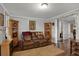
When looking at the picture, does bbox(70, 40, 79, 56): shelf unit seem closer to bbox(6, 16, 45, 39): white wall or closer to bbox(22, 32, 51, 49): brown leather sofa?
bbox(22, 32, 51, 49): brown leather sofa

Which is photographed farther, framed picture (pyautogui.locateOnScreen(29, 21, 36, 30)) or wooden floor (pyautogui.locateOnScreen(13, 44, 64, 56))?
framed picture (pyautogui.locateOnScreen(29, 21, 36, 30))

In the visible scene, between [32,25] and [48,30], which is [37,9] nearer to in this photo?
[32,25]

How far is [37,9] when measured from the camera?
1.41m

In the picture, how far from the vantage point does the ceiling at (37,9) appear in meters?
1.33

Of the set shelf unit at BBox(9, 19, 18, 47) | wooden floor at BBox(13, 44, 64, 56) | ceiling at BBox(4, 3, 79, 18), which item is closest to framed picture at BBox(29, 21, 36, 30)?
ceiling at BBox(4, 3, 79, 18)

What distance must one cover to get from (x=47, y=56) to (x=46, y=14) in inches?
25.0

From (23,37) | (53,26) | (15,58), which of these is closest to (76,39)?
(53,26)

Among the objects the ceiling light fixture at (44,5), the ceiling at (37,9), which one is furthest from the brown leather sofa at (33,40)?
the ceiling light fixture at (44,5)

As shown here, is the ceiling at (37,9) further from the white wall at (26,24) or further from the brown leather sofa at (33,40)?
the brown leather sofa at (33,40)

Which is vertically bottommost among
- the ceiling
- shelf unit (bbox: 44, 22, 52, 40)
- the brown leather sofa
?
the brown leather sofa

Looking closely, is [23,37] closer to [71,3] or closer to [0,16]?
[0,16]

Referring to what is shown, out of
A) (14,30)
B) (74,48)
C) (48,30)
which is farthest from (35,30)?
(74,48)

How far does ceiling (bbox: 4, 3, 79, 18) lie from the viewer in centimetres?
133

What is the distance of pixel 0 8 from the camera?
1311mm
